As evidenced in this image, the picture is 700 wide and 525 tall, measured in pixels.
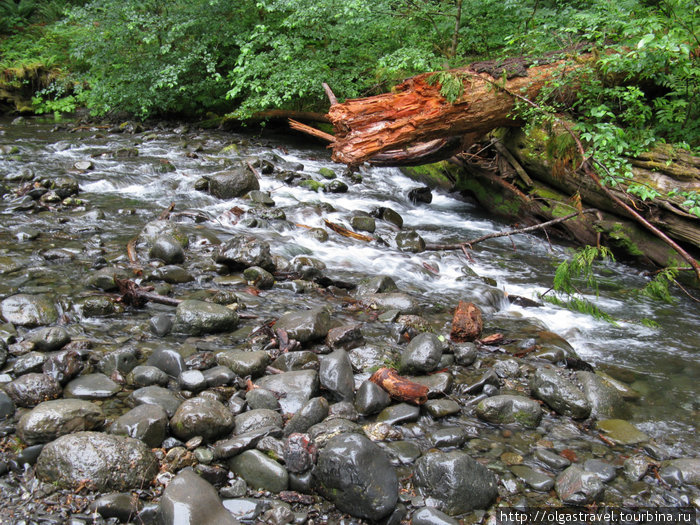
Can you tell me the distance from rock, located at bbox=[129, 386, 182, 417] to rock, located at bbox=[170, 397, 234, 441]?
A: 0.46 feet

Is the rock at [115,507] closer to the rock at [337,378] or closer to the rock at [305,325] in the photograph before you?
the rock at [337,378]

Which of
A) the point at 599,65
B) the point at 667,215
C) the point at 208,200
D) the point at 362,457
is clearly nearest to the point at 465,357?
the point at 362,457

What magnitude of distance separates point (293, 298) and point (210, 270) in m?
1.27

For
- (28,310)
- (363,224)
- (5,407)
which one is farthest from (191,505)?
(363,224)

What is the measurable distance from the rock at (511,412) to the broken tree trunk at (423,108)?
439 centimetres

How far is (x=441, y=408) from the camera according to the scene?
368cm

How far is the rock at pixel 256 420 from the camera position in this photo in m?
3.23

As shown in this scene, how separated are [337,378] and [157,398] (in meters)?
1.37

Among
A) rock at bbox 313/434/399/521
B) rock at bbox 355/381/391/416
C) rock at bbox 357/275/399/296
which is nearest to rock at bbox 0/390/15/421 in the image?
rock at bbox 313/434/399/521

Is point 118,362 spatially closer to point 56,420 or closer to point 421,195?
point 56,420

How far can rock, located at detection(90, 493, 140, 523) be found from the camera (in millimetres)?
2504

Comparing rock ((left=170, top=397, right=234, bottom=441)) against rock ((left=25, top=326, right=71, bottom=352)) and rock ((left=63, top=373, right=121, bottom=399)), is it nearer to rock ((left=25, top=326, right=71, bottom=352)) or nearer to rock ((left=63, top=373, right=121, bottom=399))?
rock ((left=63, top=373, right=121, bottom=399))

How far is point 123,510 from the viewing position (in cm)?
253

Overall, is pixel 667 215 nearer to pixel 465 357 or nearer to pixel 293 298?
pixel 465 357
